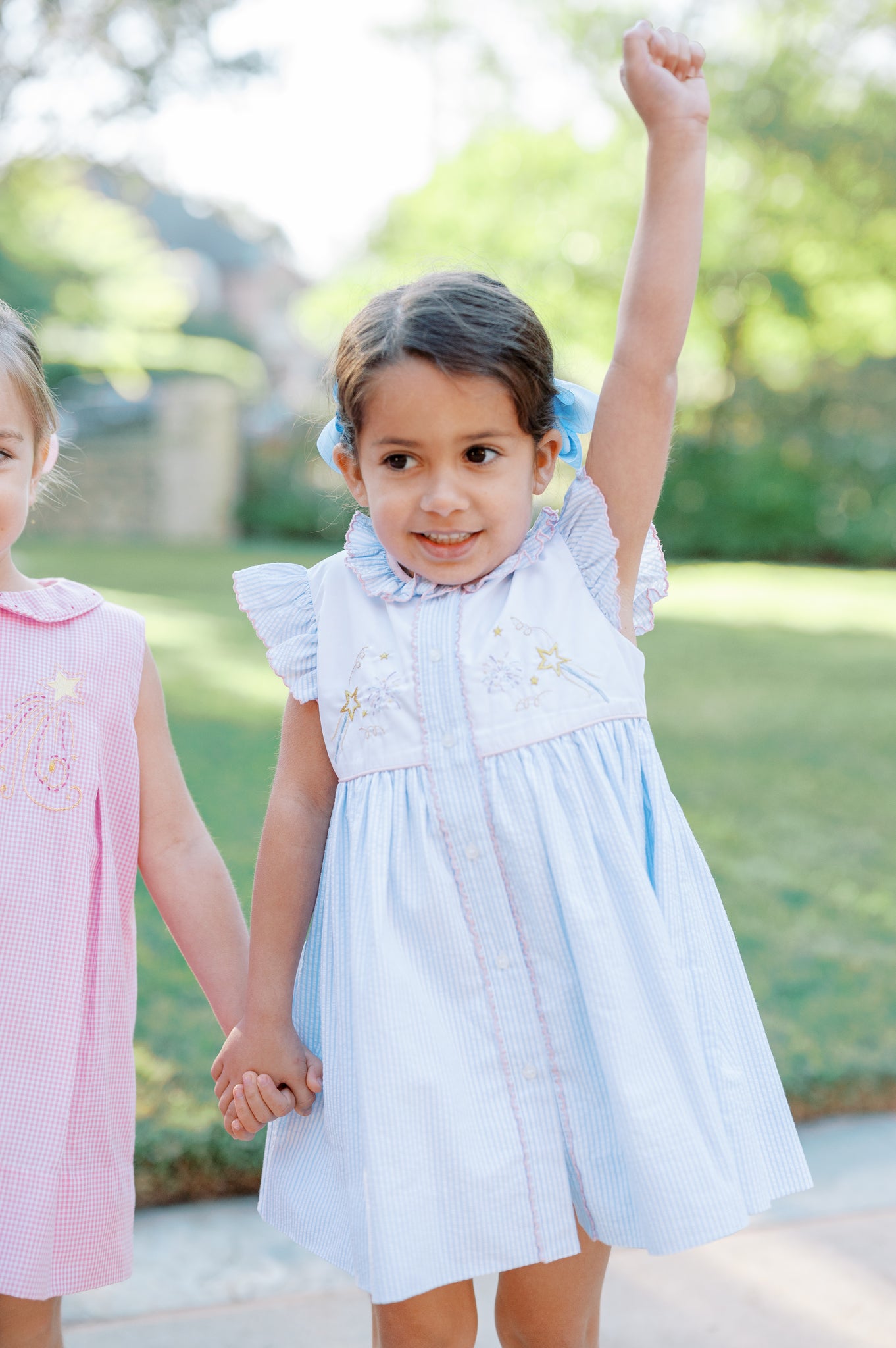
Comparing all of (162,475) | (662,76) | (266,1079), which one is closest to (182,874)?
(266,1079)

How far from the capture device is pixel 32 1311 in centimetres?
154

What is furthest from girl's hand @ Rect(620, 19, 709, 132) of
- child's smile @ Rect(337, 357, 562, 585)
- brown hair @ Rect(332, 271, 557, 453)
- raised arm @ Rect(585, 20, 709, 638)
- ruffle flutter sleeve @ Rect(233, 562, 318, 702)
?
ruffle flutter sleeve @ Rect(233, 562, 318, 702)

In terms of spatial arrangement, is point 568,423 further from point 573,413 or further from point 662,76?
point 662,76

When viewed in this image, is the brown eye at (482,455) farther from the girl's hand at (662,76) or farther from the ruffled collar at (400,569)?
the girl's hand at (662,76)

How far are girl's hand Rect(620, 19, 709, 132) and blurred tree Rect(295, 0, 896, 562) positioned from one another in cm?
1360

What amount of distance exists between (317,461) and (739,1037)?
15.1 meters

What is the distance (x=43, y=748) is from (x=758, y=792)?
3.76 metres

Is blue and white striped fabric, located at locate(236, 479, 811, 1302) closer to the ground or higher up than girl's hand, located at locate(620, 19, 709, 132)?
closer to the ground

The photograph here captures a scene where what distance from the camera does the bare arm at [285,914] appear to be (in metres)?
1.53

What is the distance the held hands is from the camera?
1512 millimetres

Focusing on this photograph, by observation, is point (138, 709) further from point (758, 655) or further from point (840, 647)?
point (840, 647)

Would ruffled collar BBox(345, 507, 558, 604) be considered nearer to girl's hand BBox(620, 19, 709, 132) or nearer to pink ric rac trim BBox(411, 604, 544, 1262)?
pink ric rac trim BBox(411, 604, 544, 1262)

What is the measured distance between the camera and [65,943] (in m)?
1.55

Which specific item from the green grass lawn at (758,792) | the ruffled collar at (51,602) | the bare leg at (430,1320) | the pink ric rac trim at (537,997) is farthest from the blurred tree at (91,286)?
the bare leg at (430,1320)
